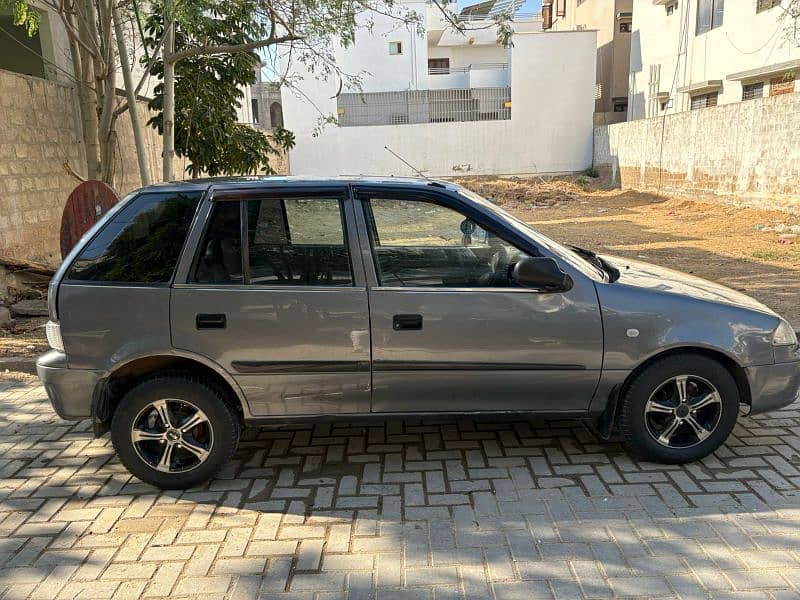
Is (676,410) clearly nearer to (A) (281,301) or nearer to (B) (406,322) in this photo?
(B) (406,322)

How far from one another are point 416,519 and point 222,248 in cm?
184

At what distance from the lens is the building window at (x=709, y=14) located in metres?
23.2

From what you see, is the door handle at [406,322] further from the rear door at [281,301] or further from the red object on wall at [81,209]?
the red object on wall at [81,209]

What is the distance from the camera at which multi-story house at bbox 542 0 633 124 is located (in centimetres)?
3499

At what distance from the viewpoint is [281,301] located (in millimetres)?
3371

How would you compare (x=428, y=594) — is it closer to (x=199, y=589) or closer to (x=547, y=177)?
(x=199, y=589)

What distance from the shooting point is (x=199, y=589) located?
269 cm

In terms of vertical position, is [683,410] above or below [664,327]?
below

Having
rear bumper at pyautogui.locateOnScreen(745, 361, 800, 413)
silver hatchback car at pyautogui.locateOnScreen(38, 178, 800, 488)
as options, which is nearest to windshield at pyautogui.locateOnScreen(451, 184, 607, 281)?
silver hatchback car at pyautogui.locateOnScreen(38, 178, 800, 488)

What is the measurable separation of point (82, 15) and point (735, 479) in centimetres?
890

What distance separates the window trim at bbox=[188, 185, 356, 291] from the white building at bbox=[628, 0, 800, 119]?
59.3ft

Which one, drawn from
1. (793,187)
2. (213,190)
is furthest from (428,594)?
(793,187)

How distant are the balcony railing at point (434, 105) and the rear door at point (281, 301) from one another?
2927 centimetres

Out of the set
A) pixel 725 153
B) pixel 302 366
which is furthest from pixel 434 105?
pixel 302 366
